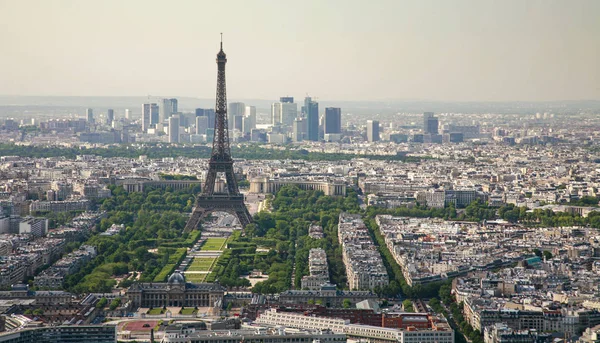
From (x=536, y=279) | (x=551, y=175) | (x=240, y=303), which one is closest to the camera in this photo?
(x=240, y=303)

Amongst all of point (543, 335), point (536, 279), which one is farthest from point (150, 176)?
point (543, 335)

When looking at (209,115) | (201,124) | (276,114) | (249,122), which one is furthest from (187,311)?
(276,114)

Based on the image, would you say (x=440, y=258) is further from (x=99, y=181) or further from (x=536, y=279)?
(x=99, y=181)

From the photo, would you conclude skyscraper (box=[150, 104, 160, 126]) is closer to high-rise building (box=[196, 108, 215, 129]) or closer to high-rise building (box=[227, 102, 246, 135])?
high-rise building (box=[196, 108, 215, 129])

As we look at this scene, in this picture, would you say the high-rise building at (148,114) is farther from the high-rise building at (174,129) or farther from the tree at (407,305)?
the tree at (407,305)

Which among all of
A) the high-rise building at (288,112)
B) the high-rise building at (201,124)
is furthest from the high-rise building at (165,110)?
the high-rise building at (201,124)

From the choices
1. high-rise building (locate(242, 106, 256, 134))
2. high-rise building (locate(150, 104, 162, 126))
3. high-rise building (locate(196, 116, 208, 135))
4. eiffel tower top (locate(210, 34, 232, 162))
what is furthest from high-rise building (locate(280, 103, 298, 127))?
eiffel tower top (locate(210, 34, 232, 162))
